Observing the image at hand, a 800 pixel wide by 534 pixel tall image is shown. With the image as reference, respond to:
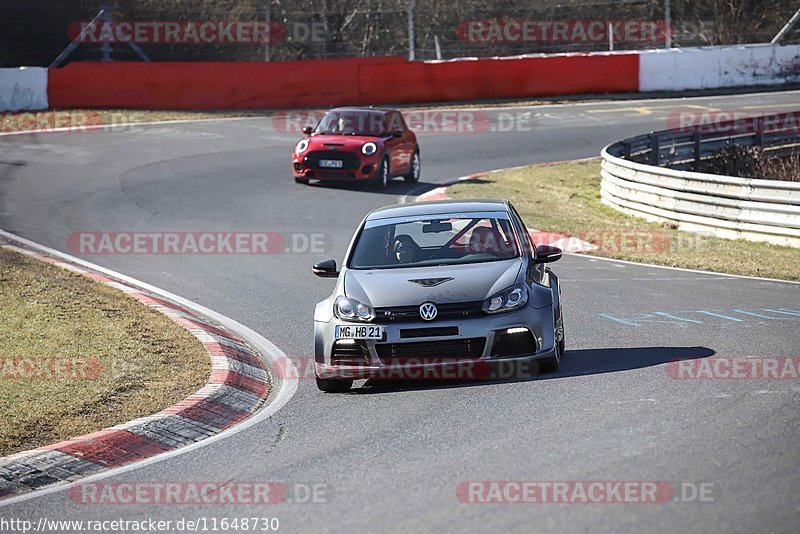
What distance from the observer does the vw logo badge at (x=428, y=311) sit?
8.84 m

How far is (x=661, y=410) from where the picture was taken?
773 cm

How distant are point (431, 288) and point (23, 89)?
26687 millimetres

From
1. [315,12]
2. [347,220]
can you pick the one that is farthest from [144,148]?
[315,12]

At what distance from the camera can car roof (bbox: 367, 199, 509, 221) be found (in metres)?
10.4

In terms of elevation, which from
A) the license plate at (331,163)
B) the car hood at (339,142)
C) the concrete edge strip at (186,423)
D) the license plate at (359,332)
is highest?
the car hood at (339,142)

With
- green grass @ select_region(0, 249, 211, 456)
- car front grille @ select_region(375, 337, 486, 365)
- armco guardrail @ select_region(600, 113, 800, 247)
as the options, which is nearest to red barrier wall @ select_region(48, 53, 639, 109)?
armco guardrail @ select_region(600, 113, 800, 247)

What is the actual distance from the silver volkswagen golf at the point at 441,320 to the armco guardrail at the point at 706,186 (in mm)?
8559

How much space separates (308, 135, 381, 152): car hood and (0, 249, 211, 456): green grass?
978cm

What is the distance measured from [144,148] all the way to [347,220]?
9947 millimetres

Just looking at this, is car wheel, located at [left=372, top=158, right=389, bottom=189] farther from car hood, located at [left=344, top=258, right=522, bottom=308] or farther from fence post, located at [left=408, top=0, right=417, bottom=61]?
fence post, located at [left=408, top=0, right=417, bottom=61]

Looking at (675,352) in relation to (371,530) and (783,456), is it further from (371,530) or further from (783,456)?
(371,530)

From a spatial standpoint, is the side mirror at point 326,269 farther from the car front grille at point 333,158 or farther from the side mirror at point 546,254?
the car front grille at point 333,158

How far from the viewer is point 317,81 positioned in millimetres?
35000

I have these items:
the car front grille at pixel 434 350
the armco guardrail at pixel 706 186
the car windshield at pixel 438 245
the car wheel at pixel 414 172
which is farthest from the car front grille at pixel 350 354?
the car wheel at pixel 414 172
